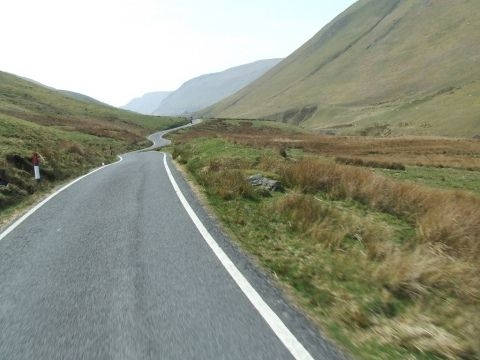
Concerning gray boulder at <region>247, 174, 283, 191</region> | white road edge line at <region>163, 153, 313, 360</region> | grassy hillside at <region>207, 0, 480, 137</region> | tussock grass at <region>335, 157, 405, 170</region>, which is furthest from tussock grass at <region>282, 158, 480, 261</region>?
grassy hillside at <region>207, 0, 480, 137</region>

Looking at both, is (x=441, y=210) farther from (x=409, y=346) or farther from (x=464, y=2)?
(x=464, y=2)

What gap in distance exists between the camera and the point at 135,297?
Answer: 19.7 feet

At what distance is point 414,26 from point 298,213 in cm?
17378

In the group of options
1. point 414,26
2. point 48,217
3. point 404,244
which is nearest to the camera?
point 404,244

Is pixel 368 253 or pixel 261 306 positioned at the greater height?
pixel 261 306

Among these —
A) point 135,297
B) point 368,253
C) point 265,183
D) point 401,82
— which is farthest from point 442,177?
point 401,82

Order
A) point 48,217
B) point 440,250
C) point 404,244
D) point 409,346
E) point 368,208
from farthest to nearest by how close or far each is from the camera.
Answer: point 368,208 < point 48,217 < point 404,244 < point 440,250 < point 409,346

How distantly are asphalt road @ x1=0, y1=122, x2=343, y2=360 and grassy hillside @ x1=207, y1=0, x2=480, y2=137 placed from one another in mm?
61240

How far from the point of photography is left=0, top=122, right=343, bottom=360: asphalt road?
15.5 ft

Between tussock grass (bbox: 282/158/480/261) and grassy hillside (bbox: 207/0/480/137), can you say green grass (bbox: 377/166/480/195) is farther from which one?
grassy hillside (bbox: 207/0/480/137)

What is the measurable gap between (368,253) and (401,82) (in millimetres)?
136057

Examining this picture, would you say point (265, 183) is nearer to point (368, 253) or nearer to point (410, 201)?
point (410, 201)

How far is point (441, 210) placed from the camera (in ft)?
33.2

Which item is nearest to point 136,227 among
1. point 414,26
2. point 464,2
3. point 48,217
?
point 48,217
